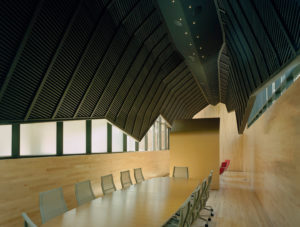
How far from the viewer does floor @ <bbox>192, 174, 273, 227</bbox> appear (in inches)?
243

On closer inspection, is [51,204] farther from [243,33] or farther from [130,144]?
[130,144]

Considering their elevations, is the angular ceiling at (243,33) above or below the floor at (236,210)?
above

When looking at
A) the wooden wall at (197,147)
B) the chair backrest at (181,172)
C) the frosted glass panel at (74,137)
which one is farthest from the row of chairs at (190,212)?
the frosted glass panel at (74,137)

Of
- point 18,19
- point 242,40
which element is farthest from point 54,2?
point 242,40

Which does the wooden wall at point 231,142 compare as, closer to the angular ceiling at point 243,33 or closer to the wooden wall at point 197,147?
the wooden wall at point 197,147

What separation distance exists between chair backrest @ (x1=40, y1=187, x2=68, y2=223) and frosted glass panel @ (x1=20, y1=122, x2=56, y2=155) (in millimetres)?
2871

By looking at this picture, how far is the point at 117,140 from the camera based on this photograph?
35.1 feet

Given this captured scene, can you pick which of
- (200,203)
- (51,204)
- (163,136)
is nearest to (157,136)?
(163,136)

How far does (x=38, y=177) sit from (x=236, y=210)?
5.90 metres

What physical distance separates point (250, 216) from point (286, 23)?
558 cm

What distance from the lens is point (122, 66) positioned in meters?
7.84

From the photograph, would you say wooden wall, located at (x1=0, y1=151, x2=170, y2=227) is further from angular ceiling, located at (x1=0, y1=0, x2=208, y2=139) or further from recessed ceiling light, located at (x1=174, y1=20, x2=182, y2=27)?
recessed ceiling light, located at (x1=174, y1=20, x2=182, y2=27)

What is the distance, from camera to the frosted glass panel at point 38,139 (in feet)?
21.4

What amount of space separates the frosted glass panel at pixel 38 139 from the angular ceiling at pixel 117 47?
919 millimetres
